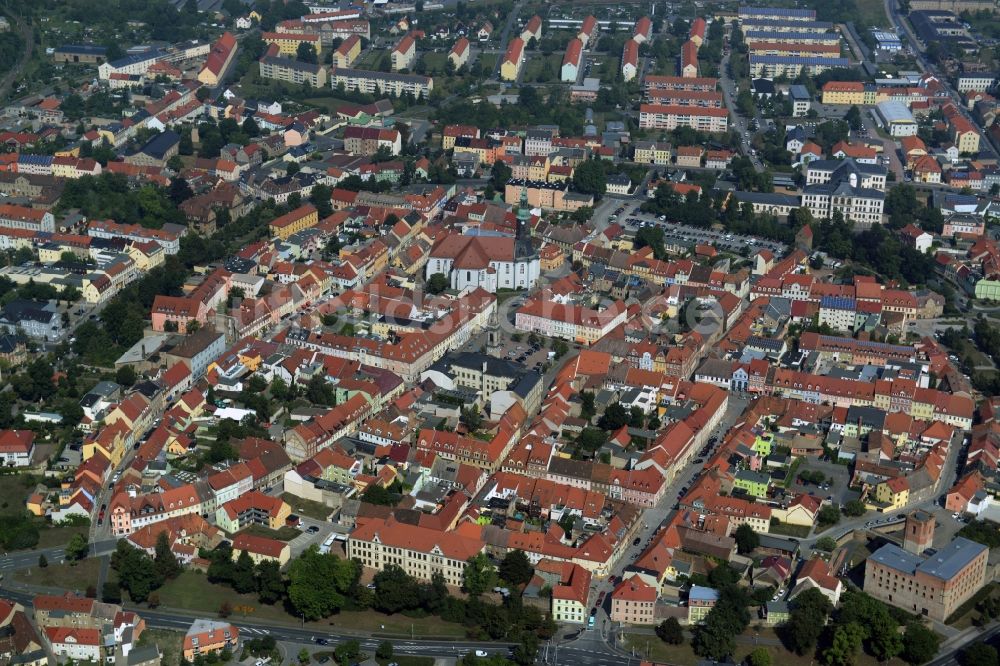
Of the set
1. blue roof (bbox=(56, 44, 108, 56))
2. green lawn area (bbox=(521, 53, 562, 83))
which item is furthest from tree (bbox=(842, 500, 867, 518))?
blue roof (bbox=(56, 44, 108, 56))

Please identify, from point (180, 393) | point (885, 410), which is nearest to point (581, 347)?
point (885, 410)

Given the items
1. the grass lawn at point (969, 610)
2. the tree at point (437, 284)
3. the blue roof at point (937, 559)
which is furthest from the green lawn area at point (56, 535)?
the grass lawn at point (969, 610)

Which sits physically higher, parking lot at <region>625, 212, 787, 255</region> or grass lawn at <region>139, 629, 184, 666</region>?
parking lot at <region>625, 212, 787, 255</region>

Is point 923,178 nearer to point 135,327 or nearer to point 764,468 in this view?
point 764,468

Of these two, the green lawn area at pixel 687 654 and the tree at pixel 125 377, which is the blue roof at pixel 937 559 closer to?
the green lawn area at pixel 687 654

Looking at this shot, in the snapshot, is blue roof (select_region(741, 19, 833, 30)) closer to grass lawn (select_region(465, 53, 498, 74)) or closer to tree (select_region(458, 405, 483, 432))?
grass lawn (select_region(465, 53, 498, 74))

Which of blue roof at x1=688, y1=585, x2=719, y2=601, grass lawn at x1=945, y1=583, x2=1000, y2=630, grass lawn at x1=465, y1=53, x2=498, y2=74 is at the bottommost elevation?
grass lawn at x1=945, y1=583, x2=1000, y2=630

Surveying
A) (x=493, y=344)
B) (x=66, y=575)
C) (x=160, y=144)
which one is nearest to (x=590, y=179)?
(x=493, y=344)
